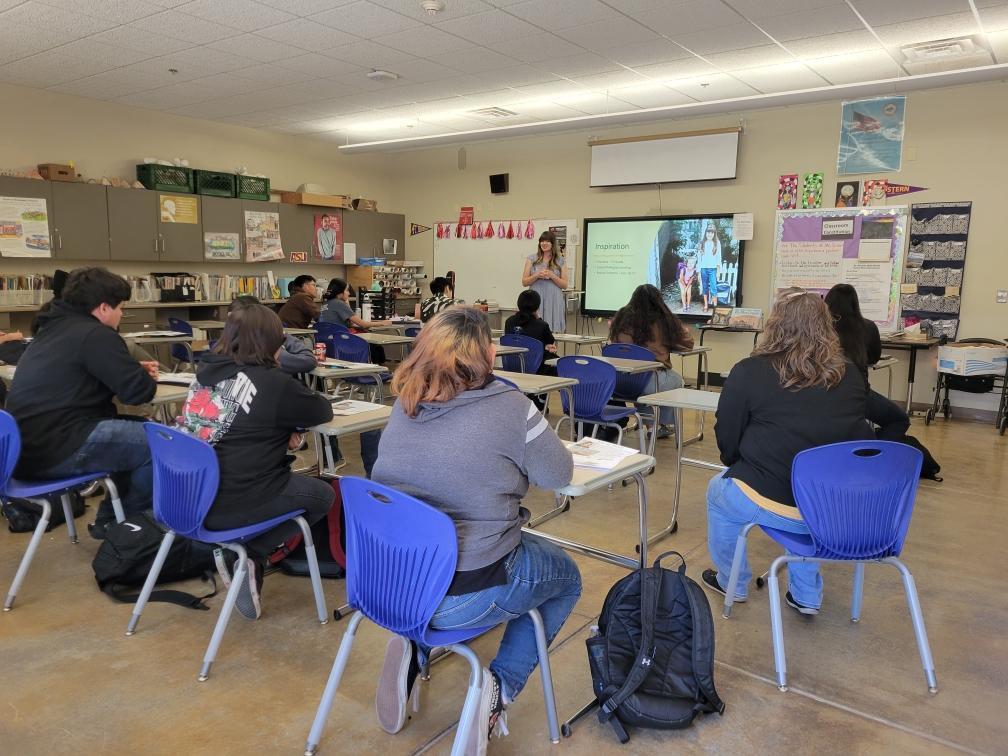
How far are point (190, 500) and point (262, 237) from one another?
719 cm

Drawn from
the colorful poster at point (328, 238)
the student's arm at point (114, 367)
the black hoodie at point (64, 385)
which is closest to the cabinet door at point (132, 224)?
the colorful poster at point (328, 238)

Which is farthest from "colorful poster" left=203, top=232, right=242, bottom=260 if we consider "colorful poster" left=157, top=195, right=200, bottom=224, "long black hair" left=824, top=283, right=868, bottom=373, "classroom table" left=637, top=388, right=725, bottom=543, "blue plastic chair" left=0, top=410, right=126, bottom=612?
"long black hair" left=824, top=283, right=868, bottom=373

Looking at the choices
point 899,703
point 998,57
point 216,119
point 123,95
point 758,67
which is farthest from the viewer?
point 216,119

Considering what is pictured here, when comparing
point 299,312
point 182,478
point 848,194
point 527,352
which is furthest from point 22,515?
point 848,194

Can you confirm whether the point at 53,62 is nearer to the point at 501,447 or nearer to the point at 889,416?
the point at 501,447

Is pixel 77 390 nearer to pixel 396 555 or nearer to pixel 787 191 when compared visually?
pixel 396 555

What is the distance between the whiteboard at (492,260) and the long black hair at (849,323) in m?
5.48

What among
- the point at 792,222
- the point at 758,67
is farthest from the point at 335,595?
the point at 792,222

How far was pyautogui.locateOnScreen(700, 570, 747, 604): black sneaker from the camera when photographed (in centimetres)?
283

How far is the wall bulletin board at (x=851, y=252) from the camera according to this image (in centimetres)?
691

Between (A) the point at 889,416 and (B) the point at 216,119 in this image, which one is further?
(B) the point at 216,119

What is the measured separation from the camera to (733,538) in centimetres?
273

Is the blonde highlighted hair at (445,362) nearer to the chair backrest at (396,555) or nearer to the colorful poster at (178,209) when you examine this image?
the chair backrest at (396,555)

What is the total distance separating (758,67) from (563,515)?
442cm
